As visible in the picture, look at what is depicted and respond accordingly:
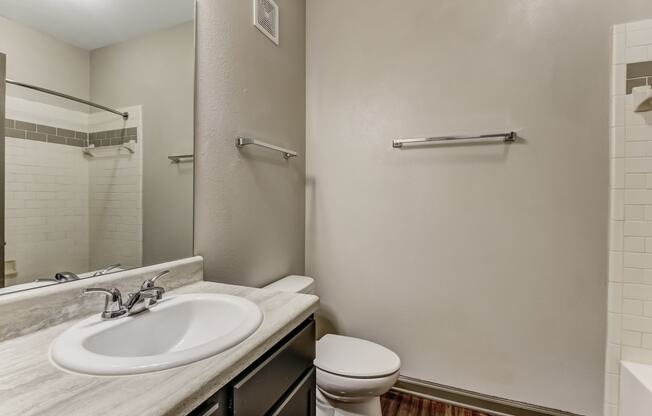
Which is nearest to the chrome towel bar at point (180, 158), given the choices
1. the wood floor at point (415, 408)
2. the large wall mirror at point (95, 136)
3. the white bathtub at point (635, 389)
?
the large wall mirror at point (95, 136)

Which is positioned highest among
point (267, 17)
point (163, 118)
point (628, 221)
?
point (267, 17)

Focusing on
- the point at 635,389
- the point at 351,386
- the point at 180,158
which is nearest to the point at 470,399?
the point at 635,389

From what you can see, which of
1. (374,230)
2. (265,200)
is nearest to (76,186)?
(265,200)

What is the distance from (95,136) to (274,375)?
0.84 metres

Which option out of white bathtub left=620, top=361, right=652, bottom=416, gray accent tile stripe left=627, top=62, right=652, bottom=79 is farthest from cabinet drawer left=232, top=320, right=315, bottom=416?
gray accent tile stripe left=627, top=62, right=652, bottom=79

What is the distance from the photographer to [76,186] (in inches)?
31.6

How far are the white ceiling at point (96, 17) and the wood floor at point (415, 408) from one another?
1996 millimetres

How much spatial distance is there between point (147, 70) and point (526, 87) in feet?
5.48

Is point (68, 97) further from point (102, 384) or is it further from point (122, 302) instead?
point (102, 384)

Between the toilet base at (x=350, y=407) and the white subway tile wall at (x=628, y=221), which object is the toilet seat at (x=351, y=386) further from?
the white subway tile wall at (x=628, y=221)

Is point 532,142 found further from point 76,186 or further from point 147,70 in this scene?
point 76,186

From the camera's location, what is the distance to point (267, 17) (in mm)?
1498

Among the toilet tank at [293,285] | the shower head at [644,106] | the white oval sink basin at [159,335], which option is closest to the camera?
the white oval sink basin at [159,335]

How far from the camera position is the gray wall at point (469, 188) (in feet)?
4.47
